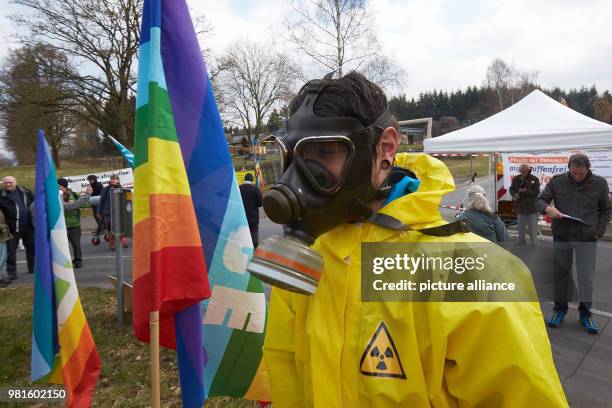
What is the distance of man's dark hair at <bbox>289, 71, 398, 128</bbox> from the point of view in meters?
1.12

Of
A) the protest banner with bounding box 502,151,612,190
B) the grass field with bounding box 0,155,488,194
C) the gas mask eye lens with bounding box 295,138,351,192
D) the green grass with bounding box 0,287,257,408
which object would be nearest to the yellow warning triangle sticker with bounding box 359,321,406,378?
the gas mask eye lens with bounding box 295,138,351,192

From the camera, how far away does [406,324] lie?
39.8 inches

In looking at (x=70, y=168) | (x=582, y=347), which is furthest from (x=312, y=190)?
(x=70, y=168)

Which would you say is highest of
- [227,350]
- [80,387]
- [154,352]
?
[154,352]

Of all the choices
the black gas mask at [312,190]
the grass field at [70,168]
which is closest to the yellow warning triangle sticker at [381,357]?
the black gas mask at [312,190]

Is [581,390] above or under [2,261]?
under

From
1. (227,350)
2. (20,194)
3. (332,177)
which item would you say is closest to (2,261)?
(20,194)

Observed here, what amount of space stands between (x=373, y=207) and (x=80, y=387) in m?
2.97

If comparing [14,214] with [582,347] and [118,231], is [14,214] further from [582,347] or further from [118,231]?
[582,347]

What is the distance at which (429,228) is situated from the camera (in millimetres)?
1075

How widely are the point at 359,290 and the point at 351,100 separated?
53 cm

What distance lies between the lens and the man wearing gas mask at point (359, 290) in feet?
3.09

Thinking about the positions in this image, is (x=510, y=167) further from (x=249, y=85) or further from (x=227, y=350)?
(x=249, y=85)

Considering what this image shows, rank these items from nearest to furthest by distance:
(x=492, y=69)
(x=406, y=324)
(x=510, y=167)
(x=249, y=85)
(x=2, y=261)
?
(x=406, y=324)
(x=2, y=261)
(x=510, y=167)
(x=249, y=85)
(x=492, y=69)
